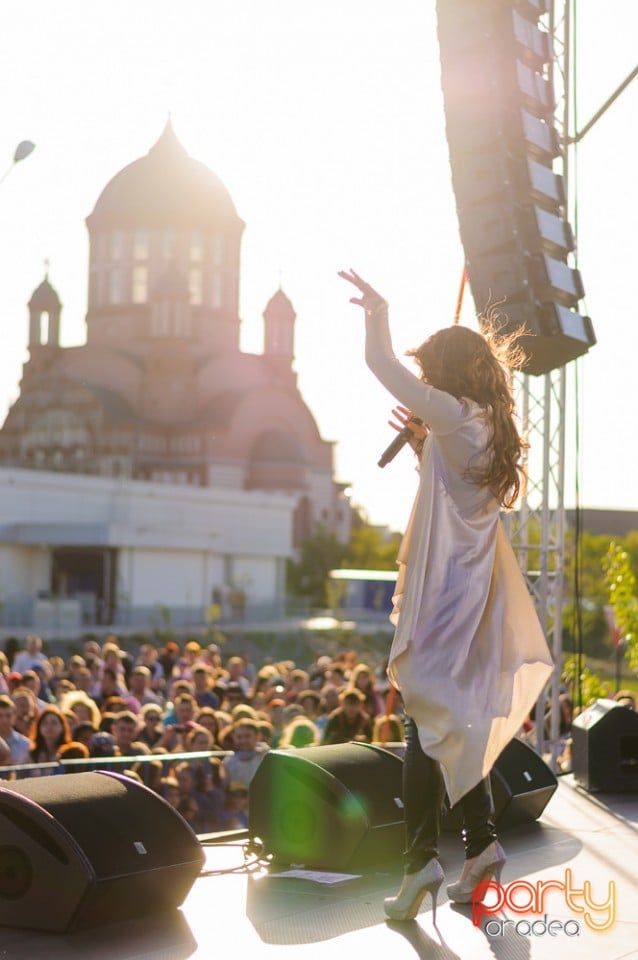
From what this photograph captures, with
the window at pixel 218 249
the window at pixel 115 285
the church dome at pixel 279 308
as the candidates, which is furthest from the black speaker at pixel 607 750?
the church dome at pixel 279 308

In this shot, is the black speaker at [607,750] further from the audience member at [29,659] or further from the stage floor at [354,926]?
the audience member at [29,659]

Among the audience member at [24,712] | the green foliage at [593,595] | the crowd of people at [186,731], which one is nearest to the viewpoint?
the crowd of people at [186,731]

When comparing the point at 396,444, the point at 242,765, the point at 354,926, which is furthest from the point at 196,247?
the point at 354,926

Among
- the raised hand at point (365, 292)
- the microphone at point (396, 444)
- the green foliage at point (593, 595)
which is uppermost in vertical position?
the raised hand at point (365, 292)

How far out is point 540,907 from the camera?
14.3 feet

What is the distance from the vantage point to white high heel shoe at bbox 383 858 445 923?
4160mm

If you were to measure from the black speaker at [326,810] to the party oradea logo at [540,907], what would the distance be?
0.61 meters

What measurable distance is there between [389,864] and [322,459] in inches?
3065

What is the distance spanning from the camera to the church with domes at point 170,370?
71.5m

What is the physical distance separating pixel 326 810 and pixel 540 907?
3.40ft

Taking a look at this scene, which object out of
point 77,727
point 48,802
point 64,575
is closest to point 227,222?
point 64,575

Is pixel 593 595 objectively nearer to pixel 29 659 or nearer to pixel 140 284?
pixel 140 284

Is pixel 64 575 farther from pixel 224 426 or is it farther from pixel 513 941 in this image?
pixel 513 941

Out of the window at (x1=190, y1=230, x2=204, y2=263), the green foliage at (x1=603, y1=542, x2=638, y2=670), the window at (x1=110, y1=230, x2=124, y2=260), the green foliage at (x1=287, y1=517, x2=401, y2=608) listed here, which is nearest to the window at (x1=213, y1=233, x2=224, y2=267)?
the window at (x1=190, y1=230, x2=204, y2=263)
